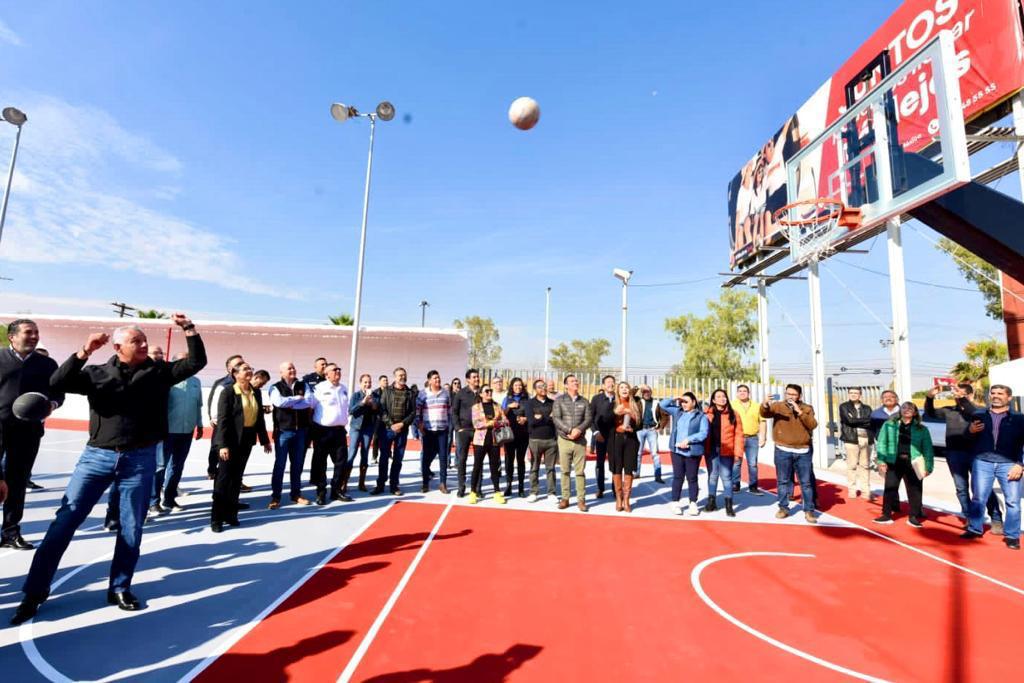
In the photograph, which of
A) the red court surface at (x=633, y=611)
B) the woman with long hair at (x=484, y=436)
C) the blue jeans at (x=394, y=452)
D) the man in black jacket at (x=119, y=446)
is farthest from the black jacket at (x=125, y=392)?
the woman with long hair at (x=484, y=436)

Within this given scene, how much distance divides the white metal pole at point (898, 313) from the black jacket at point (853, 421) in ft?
6.54

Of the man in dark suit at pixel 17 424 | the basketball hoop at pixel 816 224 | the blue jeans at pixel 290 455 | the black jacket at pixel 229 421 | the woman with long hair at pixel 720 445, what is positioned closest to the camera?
the man in dark suit at pixel 17 424

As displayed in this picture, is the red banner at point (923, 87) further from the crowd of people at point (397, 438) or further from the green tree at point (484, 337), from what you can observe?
the green tree at point (484, 337)

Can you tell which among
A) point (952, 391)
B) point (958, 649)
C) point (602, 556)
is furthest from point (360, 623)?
point (952, 391)

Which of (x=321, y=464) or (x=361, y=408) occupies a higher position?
(x=361, y=408)

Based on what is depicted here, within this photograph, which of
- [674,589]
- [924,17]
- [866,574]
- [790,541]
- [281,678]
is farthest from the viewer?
[924,17]

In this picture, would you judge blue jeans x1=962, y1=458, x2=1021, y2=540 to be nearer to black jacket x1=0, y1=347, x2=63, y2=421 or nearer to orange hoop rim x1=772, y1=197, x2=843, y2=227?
orange hoop rim x1=772, y1=197, x2=843, y2=227

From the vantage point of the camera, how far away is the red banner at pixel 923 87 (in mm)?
8680

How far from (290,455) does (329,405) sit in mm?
868

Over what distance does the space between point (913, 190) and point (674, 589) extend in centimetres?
834

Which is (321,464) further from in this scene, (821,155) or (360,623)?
(821,155)

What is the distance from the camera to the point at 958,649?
11.6 ft

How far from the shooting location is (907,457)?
6.97 meters

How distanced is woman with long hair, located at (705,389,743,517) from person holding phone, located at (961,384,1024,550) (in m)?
2.90
